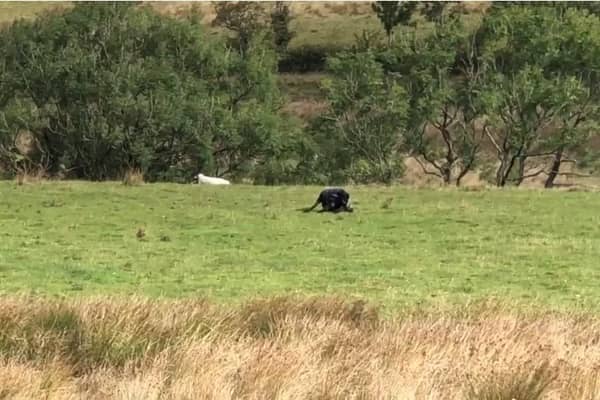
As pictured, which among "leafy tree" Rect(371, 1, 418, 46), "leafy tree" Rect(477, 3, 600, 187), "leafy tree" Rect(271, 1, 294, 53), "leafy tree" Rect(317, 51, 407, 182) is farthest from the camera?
"leafy tree" Rect(271, 1, 294, 53)

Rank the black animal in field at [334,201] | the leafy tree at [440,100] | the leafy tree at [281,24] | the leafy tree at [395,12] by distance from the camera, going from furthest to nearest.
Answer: the leafy tree at [281,24], the leafy tree at [395,12], the leafy tree at [440,100], the black animal in field at [334,201]

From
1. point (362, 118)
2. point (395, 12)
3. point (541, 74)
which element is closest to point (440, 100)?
point (362, 118)

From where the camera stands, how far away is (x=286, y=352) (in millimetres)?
7203

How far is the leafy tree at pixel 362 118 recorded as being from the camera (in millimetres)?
38219

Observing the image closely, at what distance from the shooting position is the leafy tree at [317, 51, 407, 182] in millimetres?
38219

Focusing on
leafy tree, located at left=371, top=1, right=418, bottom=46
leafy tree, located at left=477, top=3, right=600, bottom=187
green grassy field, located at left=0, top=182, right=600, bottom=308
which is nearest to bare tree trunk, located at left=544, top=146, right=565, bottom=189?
leafy tree, located at left=477, top=3, right=600, bottom=187

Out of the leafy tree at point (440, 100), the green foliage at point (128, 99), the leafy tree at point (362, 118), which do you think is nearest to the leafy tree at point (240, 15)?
the green foliage at point (128, 99)

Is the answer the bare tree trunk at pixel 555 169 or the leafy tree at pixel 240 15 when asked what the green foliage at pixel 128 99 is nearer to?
the bare tree trunk at pixel 555 169

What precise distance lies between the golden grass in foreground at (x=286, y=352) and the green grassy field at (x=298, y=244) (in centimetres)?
234

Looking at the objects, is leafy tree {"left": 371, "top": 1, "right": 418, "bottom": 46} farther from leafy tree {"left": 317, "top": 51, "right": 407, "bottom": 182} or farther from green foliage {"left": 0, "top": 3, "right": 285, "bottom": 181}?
green foliage {"left": 0, "top": 3, "right": 285, "bottom": 181}

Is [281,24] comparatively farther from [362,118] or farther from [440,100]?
[440,100]

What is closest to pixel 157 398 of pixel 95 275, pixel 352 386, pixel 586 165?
pixel 352 386

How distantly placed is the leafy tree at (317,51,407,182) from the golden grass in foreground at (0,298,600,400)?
29169mm

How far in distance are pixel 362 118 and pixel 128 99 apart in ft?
33.5
